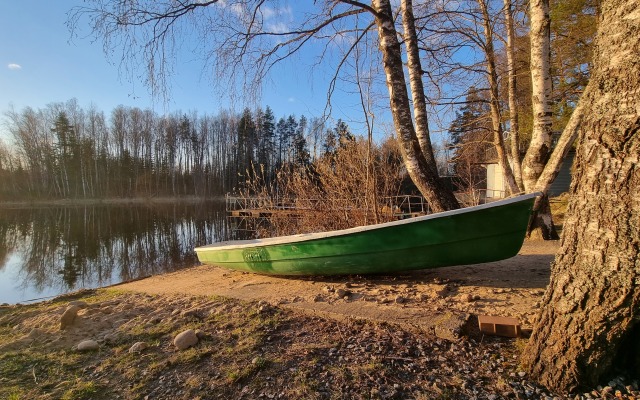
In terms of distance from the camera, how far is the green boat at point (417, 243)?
333cm

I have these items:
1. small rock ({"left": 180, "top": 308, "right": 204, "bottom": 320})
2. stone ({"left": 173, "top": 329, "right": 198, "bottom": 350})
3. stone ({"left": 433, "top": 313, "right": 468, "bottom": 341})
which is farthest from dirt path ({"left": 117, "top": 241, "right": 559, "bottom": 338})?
stone ({"left": 173, "top": 329, "right": 198, "bottom": 350})

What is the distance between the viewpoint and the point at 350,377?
6.68 ft

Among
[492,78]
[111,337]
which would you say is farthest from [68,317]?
[492,78]

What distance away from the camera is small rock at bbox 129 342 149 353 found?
2.70m

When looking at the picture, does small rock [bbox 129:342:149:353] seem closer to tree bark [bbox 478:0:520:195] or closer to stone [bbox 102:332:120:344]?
stone [bbox 102:332:120:344]

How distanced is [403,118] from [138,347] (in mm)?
4028

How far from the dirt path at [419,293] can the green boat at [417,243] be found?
28 centimetres

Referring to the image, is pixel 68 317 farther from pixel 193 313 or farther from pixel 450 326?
pixel 450 326

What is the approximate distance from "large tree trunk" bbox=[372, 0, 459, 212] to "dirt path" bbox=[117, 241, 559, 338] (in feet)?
3.48

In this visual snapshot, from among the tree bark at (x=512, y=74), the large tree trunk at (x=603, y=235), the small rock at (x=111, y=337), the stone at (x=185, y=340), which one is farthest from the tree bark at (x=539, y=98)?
the small rock at (x=111, y=337)

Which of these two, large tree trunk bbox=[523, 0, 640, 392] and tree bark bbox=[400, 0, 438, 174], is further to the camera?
tree bark bbox=[400, 0, 438, 174]

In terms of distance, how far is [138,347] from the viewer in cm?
271

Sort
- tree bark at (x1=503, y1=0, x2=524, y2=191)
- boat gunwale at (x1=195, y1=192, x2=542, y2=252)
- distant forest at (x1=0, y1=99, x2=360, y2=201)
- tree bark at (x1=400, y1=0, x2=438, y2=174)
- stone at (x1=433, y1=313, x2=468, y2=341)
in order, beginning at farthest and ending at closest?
1. distant forest at (x1=0, y1=99, x2=360, y2=201)
2. tree bark at (x1=503, y1=0, x2=524, y2=191)
3. tree bark at (x1=400, y1=0, x2=438, y2=174)
4. boat gunwale at (x1=195, y1=192, x2=542, y2=252)
5. stone at (x1=433, y1=313, x2=468, y2=341)

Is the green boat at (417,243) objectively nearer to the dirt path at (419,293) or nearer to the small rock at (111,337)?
the dirt path at (419,293)
